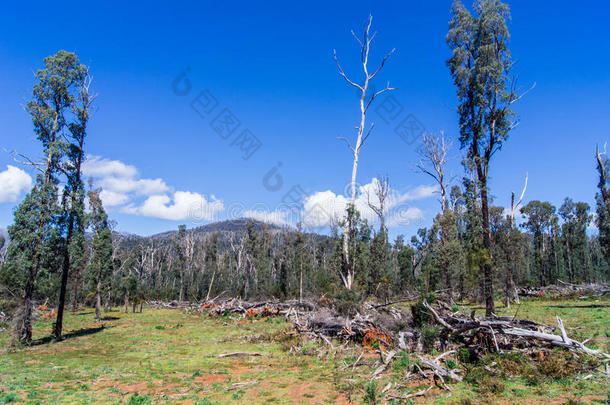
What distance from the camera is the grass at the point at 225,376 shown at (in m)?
7.27

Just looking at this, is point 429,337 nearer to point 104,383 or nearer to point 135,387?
point 135,387

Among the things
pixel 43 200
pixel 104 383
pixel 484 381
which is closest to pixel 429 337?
pixel 484 381

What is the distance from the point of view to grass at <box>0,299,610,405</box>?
7.27 metres

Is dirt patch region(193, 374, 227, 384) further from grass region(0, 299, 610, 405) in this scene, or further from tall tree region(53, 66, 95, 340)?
tall tree region(53, 66, 95, 340)

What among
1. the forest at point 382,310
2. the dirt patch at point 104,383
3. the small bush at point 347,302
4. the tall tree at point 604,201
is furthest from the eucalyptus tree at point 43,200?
the tall tree at point 604,201

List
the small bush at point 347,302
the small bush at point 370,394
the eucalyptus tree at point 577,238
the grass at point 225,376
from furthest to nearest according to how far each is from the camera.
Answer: the eucalyptus tree at point 577,238 < the small bush at point 347,302 < the grass at point 225,376 < the small bush at point 370,394

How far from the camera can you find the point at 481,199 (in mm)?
15023

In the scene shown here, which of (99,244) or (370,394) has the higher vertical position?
(99,244)

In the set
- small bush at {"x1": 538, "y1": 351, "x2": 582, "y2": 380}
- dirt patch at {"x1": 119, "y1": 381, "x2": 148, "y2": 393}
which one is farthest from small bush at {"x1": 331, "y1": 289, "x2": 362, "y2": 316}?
dirt patch at {"x1": 119, "y1": 381, "x2": 148, "y2": 393}

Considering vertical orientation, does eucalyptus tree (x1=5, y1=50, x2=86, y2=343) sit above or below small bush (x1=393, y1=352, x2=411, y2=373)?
above

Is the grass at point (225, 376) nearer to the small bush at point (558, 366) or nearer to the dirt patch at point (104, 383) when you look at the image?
the dirt patch at point (104, 383)

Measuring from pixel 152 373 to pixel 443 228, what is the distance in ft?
80.3

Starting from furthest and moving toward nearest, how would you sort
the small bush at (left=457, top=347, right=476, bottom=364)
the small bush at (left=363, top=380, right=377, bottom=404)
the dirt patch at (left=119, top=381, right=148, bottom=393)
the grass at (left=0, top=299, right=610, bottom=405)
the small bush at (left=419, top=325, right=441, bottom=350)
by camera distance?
the small bush at (left=419, top=325, right=441, bottom=350)
the small bush at (left=457, top=347, right=476, bottom=364)
the dirt patch at (left=119, top=381, right=148, bottom=393)
the grass at (left=0, top=299, right=610, bottom=405)
the small bush at (left=363, top=380, right=377, bottom=404)

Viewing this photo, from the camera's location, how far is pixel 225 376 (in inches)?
392
